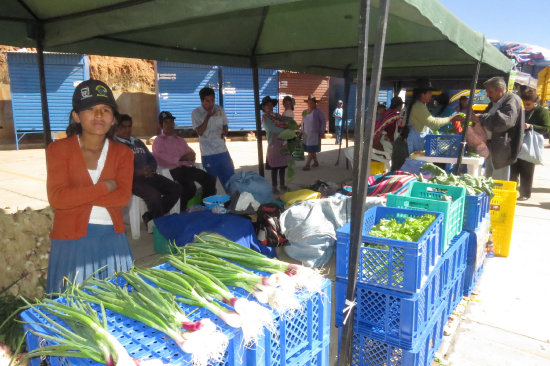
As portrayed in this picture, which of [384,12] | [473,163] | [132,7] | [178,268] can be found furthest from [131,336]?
[473,163]

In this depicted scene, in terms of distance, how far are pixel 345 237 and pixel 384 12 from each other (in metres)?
1.28

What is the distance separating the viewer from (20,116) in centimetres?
1370

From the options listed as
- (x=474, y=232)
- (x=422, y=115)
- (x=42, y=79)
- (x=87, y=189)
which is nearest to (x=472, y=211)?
(x=474, y=232)

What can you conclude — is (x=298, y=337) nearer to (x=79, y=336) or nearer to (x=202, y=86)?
(x=79, y=336)

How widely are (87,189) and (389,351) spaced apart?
2085 mm

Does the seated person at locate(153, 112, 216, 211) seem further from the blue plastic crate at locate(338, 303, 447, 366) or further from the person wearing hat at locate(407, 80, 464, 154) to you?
the blue plastic crate at locate(338, 303, 447, 366)

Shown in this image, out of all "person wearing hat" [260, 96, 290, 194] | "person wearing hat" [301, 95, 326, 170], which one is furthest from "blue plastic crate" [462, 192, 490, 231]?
"person wearing hat" [301, 95, 326, 170]

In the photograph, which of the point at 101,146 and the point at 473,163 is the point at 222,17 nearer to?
the point at 101,146

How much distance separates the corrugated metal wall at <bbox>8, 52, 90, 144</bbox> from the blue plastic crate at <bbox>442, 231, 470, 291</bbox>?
14680mm

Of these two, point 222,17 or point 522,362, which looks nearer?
point 522,362

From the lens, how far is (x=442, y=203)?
2891 mm

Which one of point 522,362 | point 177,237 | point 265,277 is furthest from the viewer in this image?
point 177,237

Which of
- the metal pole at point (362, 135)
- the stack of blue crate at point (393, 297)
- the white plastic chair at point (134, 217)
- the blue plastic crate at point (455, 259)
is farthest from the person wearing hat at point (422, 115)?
the white plastic chair at point (134, 217)

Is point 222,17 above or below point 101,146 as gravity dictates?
above
